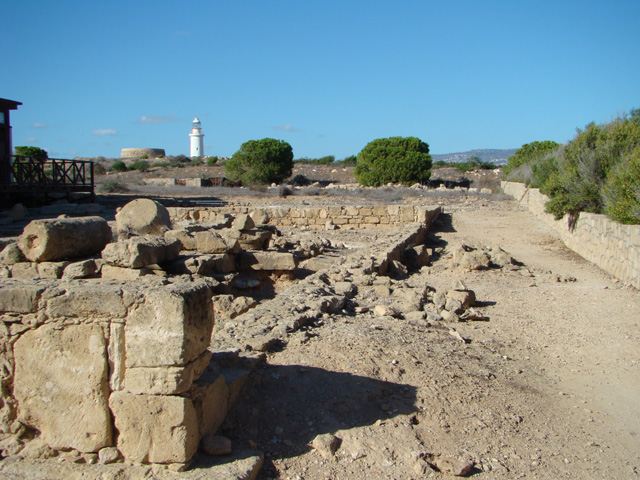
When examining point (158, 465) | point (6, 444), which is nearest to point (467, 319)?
point (158, 465)

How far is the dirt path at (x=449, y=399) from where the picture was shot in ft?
10.7

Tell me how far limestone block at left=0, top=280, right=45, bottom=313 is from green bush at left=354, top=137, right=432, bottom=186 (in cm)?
3223

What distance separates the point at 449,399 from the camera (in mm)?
3945

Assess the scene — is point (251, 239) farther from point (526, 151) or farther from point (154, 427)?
point (526, 151)

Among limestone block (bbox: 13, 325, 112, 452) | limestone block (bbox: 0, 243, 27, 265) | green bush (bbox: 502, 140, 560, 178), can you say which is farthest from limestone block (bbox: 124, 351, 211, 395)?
green bush (bbox: 502, 140, 560, 178)

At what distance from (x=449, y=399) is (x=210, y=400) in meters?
1.82

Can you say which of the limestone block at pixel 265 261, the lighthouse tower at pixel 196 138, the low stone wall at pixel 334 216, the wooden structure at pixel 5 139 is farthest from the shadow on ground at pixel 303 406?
the lighthouse tower at pixel 196 138

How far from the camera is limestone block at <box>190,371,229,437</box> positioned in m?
3.01

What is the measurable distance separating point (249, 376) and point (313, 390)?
18.7 inches

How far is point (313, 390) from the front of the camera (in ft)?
12.6

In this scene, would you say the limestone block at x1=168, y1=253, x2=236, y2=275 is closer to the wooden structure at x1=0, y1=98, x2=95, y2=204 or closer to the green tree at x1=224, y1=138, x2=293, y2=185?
the wooden structure at x1=0, y1=98, x2=95, y2=204

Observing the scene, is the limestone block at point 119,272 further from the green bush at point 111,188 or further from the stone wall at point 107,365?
the green bush at point 111,188

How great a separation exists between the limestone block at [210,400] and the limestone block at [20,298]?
Answer: 0.99m

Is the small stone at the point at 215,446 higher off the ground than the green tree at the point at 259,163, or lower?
lower
